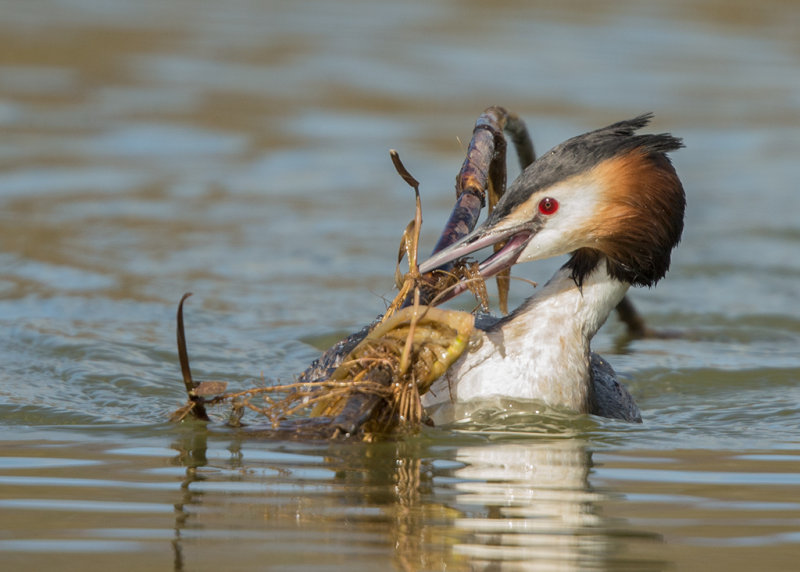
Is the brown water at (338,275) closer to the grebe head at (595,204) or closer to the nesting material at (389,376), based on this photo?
the nesting material at (389,376)

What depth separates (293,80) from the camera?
18.8 meters

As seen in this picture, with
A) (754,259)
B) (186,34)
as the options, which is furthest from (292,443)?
(186,34)

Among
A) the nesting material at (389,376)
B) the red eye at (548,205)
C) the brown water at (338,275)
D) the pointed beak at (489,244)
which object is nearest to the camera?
the brown water at (338,275)

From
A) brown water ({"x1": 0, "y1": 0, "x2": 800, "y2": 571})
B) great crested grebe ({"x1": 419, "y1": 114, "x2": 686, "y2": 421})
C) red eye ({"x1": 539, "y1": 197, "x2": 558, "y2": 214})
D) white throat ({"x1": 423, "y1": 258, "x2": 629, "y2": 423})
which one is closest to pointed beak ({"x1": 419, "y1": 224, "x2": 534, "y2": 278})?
great crested grebe ({"x1": 419, "y1": 114, "x2": 686, "y2": 421})

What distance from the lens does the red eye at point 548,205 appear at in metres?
5.64

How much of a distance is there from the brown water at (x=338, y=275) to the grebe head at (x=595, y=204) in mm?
785

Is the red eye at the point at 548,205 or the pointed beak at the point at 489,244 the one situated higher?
the red eye at the point at 548,205

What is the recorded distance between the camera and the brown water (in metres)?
4.28

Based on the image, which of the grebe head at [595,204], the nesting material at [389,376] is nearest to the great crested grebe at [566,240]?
the grebe head at [595,204]

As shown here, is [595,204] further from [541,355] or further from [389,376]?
[389,376]

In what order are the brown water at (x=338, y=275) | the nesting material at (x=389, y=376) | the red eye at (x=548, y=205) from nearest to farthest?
1. the brown water at (x=338, y=275)
2. the nesting material at (x=389, y=376)
3. the red eye at (x=548, y=205)

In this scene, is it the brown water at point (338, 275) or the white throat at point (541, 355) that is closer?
the brown water at point (338, 275)

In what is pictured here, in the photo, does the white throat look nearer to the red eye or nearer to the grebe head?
the grebe head

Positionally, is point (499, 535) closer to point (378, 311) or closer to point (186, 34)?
point (378, 311)
